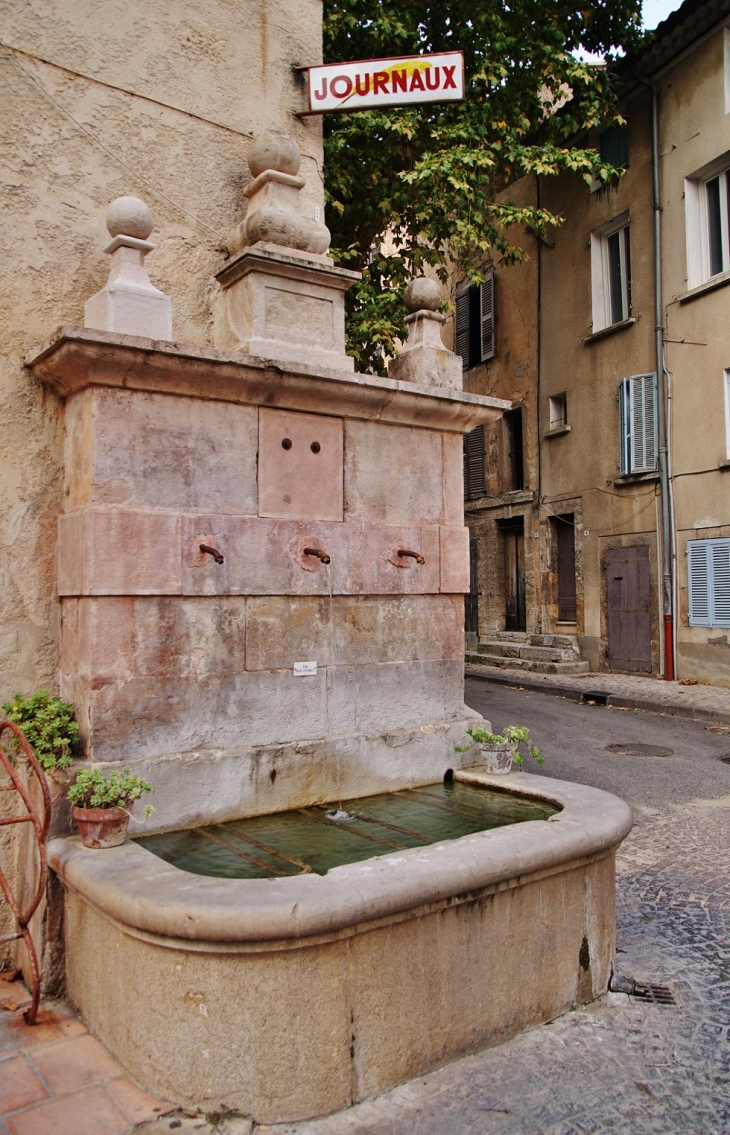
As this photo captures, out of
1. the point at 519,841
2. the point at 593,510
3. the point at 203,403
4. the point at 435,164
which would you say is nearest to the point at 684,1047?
the point at 519,841

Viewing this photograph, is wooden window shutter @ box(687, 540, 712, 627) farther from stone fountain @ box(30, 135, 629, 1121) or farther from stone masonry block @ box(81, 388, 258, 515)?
stone masonry block @ box(81, 388, 258, 515)

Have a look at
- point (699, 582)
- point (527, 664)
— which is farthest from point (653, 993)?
point (527, 664)

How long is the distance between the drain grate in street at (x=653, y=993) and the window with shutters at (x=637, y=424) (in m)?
11.6

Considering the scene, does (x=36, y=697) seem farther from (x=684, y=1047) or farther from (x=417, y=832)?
(x=684, y=1047)

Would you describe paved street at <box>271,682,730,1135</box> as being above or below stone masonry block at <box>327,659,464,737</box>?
below

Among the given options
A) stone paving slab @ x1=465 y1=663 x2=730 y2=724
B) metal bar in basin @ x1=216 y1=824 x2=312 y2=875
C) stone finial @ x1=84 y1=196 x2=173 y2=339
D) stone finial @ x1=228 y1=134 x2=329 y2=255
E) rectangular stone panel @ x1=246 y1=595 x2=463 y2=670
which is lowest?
stone paving slab @ x1=465 y1=663 x2=730 y2=724

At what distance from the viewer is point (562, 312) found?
54.2ft

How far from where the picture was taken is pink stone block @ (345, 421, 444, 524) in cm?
464

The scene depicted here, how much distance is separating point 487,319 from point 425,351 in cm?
1469

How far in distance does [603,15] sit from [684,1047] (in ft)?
45.8

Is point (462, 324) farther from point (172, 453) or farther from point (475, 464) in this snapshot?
point (172, 453)

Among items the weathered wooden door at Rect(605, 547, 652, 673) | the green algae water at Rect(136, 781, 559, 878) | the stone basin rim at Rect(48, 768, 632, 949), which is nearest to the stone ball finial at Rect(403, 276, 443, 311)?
the green algae water at Rect(136, 781, 559, 878)

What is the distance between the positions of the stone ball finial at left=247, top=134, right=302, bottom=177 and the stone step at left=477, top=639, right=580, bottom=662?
12253 millimetres

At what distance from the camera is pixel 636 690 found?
1280cm
